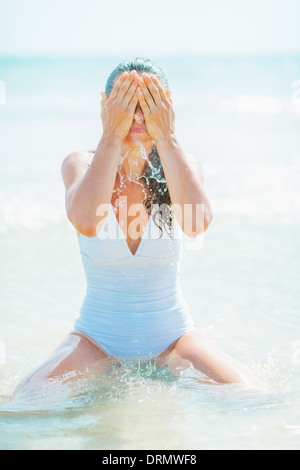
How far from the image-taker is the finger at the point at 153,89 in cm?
346

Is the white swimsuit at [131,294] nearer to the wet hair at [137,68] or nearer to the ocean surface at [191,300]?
the ocean surface at [191,300]

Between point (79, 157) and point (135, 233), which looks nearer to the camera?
point (135, 233)

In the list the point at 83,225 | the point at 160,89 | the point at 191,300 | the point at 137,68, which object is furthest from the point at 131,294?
the point at 191,300

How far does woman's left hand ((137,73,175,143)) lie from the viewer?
137 inches

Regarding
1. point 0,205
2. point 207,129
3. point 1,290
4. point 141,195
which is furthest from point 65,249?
point 207,129

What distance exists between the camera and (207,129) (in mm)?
16781

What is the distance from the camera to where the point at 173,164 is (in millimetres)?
3504

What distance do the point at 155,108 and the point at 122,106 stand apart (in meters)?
0.18

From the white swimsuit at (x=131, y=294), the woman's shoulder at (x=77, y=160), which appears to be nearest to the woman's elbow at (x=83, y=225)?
the white swimsuit at (x=131, y=294)

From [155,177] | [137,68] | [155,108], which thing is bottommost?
[155,177]

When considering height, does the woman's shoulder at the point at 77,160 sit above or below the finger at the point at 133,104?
below

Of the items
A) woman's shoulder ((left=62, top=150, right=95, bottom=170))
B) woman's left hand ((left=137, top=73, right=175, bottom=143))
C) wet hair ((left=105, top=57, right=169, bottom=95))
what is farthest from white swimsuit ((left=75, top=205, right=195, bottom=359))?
wet hair ((left=105, top=57, right=169, bottom=95))

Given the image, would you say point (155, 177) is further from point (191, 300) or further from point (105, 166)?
point (191, 300)
